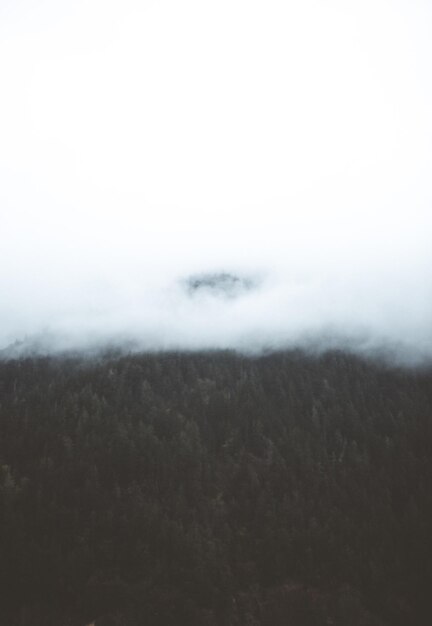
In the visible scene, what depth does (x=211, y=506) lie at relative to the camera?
126 m

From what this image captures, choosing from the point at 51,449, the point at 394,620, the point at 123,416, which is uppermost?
the point at 123,416

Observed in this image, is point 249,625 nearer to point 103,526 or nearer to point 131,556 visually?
point 131,556

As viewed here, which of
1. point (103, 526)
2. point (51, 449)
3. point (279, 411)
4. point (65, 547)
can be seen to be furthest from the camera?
point (279, 411)

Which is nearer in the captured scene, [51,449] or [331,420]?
[51,449]

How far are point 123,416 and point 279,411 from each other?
215 feet

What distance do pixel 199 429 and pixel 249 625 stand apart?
253 feet

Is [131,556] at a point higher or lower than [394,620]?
higher

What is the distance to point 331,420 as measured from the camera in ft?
556

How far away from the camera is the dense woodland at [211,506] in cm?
9394

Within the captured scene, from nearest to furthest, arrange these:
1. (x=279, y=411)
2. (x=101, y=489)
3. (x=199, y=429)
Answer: (x=101, y=489) < (x=199, y=429) < (x=279, y=411)

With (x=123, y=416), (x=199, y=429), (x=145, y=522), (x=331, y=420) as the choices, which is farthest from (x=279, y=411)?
(x=145, y=522)

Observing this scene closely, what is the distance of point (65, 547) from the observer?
104 metres

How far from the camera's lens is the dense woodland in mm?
93938

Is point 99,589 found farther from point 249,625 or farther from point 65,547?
point 249,625
